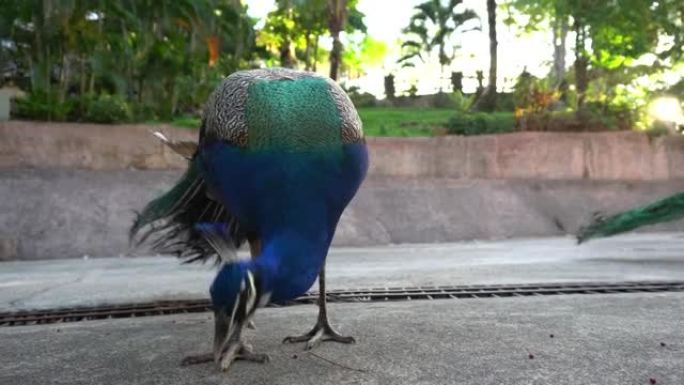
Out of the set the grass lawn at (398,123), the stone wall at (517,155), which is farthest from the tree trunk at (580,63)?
the grass lawn at (398,123)

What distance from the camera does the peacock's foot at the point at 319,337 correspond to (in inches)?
146

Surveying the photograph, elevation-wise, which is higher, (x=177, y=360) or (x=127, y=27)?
(x=127, y=27)

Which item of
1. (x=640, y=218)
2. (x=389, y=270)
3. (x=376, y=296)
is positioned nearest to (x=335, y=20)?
(x=640, y=218)

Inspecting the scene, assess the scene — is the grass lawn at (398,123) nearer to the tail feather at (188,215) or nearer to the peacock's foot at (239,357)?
the tail feather at (188,215)

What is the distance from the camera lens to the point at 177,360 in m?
3.36

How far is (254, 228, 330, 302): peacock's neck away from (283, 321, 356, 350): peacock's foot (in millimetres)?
876

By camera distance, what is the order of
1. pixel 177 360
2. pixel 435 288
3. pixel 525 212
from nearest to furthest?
pixel 177 360, pixel 435 288, pixel 525 212

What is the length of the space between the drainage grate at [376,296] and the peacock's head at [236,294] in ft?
7.89

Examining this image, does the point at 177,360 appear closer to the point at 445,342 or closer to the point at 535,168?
the point at 445,342

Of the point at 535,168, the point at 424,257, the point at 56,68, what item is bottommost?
the point at 424,257

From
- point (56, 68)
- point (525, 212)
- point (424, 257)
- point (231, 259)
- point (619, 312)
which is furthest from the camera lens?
point (56, 68)

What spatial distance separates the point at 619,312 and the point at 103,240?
9.34 metres

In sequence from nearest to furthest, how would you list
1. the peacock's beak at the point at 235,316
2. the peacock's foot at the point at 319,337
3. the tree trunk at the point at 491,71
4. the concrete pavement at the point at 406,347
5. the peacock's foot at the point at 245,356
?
the peacock's beak at the point at 235,316 < the concrete pavement at the point at 406,347 < the peacock's foot at the point at 245,356 < the peacock's foot at the point at 319,337 < the tree trunk at the point at 491,71

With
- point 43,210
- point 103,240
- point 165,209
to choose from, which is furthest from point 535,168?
point 165,209
